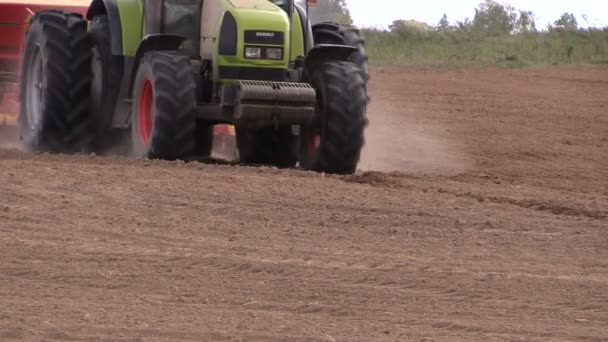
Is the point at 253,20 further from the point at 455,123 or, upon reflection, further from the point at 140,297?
the point at 455,123

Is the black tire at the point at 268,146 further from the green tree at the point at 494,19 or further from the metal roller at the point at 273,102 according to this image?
the green tree at the point at 494,19

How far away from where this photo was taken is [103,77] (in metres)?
13.6

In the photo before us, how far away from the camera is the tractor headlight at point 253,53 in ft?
41.9

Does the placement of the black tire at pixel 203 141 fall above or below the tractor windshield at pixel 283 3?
below

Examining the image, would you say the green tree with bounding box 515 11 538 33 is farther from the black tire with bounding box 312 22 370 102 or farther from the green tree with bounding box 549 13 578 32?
the black tire with bounding box 312 22 370 102

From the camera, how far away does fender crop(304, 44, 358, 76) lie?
12594 millimetres

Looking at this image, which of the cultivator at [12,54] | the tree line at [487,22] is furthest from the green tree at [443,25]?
the cultivator at [12,54]

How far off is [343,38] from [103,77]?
2.26m

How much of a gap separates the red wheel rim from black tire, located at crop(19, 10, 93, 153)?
0.99 metres

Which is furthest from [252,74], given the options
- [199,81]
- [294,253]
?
[294,253]

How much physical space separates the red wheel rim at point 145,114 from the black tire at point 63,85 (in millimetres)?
992

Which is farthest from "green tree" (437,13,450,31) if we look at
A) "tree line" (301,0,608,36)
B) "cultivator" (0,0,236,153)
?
"cultivator" (0,0,236,153)

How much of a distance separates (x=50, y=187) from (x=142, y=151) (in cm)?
250

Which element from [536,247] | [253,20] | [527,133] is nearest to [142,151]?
[253,20]
